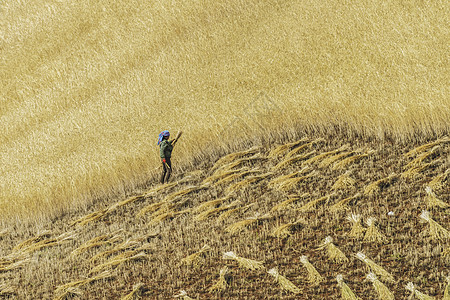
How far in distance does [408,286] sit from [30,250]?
6.90m

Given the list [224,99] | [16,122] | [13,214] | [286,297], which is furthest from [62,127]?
[286,297]

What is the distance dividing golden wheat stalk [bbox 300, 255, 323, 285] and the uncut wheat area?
2cm

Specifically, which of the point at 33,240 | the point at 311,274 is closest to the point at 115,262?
the point at 33,240

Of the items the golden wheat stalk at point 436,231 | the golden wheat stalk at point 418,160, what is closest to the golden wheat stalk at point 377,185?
the golden wheat stalk at point 418,160

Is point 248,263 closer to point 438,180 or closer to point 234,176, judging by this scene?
point 234,176

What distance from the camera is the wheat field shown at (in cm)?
1223

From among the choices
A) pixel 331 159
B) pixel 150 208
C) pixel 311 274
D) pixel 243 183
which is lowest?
pixel 311 274

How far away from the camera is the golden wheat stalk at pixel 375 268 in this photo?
737 cm

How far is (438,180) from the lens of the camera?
934cm

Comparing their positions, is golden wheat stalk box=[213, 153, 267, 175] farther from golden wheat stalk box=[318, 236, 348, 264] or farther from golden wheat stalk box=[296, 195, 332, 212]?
golden wheat stalk box=[318, 236, 348, 264]

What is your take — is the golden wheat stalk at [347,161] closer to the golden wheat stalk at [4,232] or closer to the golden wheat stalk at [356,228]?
the golden wheat stalk at [356,228]

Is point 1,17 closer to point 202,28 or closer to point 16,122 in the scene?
point 16,122

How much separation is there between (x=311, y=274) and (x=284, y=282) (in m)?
0.41

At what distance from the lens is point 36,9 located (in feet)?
59.7
